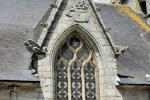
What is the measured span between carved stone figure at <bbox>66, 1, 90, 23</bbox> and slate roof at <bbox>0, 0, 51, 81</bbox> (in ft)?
6.54

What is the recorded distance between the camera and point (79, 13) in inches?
464

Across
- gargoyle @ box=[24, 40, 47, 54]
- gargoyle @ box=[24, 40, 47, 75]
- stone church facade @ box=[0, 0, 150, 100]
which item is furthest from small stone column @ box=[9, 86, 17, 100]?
gargoyle @ box=[24, 40, 47, 54]

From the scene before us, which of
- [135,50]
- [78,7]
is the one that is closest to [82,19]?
[78,7]

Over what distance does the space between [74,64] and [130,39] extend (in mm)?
4487

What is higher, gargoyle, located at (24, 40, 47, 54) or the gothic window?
gargoyle, located at (24, 40, 47, 54)

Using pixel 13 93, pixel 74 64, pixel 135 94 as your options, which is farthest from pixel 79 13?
pixel 13 93

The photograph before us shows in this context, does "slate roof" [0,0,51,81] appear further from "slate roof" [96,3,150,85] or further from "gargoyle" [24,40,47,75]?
"slate roof" [96,3,150,85]

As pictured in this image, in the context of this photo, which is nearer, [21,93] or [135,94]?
[21,93]

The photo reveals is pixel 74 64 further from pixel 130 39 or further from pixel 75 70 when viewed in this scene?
pixel 130 39

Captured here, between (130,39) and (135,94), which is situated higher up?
(130,39)

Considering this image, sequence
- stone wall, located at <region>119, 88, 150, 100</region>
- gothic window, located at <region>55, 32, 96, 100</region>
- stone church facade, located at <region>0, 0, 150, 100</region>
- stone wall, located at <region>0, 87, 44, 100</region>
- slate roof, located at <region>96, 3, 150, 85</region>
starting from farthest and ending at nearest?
slate roof, located at <region>96, 3, 150, 85</region> < stone wall, located at <region>119, 88, 150, 100</region> < gothic window, located at <region>55, 32, 96, 100</region> < stone church facade, located at <region>0, 0, 150, 100</region> < stone wall, located at <region>0, 87, 44, 100</region>

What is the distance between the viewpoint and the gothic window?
1114cm

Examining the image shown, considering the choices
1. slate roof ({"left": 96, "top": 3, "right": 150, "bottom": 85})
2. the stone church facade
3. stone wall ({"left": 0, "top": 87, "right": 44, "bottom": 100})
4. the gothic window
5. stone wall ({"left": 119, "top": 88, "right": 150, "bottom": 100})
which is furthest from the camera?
slate roof ({"left": 96, "top": 3, "right": 150, "bottom": 85})

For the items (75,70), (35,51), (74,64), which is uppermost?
(35,51)
